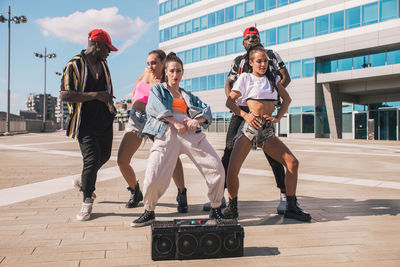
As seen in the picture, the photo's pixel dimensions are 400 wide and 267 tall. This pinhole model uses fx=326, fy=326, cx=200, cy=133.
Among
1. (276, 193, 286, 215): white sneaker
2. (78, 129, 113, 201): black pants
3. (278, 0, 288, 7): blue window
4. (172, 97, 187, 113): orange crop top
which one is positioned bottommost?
(276, 193, 286, 215): white sneaker

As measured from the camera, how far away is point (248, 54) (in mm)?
3625

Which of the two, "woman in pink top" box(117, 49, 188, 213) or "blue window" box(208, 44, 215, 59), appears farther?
"blue window" box(208, 44, 215, 59)

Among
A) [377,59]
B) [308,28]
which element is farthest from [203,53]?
[377,59]

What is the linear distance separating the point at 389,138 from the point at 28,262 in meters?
28.5

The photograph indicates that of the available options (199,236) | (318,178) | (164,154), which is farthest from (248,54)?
(318,178)

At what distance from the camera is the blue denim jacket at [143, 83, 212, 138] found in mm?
2957

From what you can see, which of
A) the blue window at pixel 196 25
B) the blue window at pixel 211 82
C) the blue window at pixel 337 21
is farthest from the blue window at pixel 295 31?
the blue window at pixel 196 25

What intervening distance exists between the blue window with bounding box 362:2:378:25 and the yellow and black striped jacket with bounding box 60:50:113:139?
→ 26.0 meters

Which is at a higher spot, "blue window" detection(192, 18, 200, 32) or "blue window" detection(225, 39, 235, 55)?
"blue window" detection(192, 18, 200, 32)

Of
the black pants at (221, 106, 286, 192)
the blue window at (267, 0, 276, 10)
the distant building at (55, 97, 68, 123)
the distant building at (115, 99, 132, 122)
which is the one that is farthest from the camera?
the distant building at (55, 97, 68, 123)

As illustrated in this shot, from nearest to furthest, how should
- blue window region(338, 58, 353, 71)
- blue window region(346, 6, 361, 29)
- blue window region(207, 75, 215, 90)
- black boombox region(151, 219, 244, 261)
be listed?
black boombox region(151, 219, 244, 261) → blue window region(346, 6, 361, 29) → blue window region(338, 58, 353, 71) → blue window region(207, 75, 215, 90)

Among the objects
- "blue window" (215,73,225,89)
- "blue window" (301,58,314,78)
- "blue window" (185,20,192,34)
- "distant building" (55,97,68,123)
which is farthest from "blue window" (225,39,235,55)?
"distant building" (55,97,68,123)

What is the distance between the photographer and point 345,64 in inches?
1024

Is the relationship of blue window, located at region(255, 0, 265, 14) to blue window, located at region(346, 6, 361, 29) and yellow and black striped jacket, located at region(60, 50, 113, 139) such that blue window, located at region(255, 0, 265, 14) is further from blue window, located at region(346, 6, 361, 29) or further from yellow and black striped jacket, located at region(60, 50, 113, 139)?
yellow and black striped jacket, located at region(60, 50, 113, 139)
